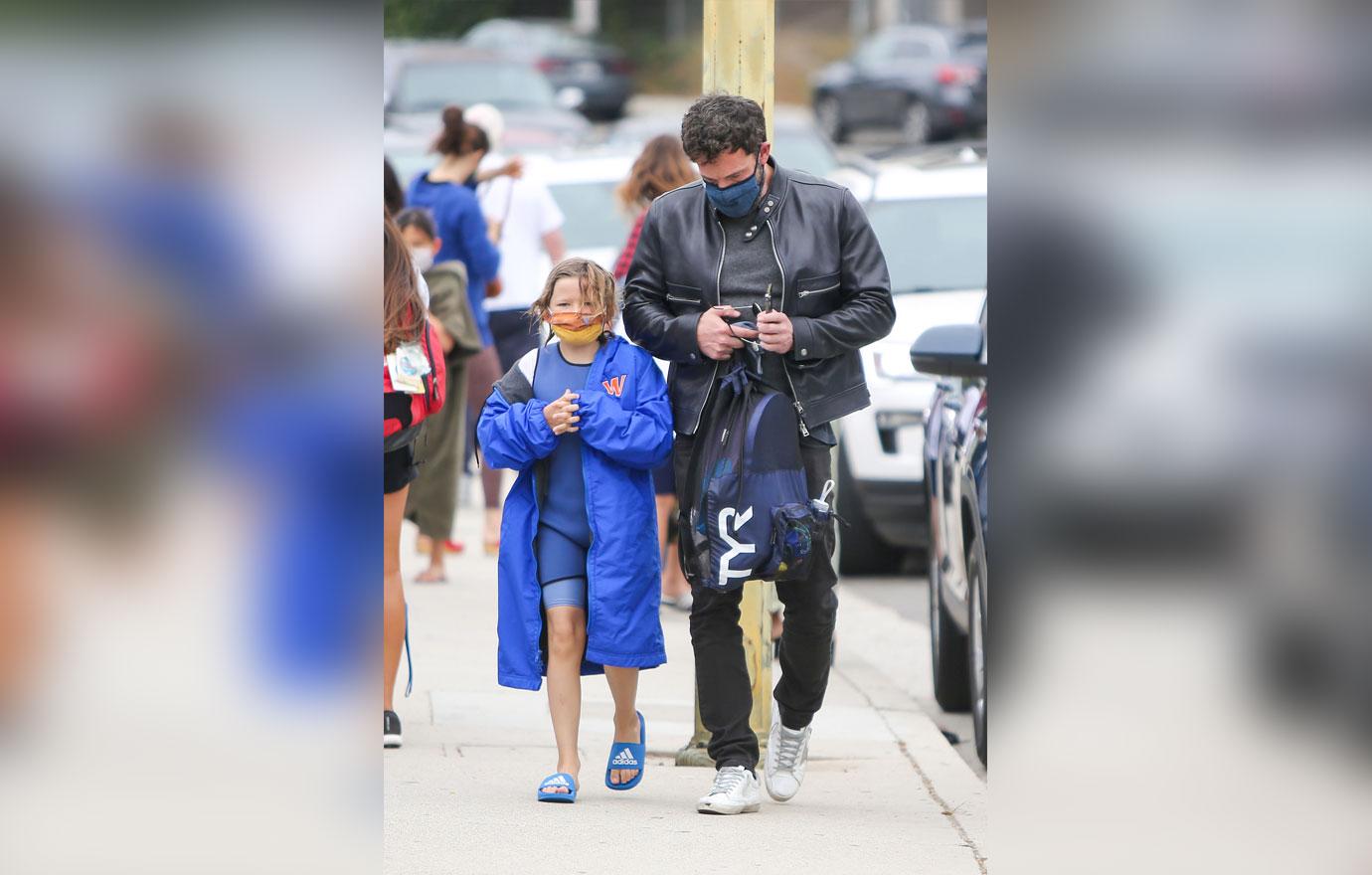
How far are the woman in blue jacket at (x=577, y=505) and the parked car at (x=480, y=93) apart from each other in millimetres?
15489

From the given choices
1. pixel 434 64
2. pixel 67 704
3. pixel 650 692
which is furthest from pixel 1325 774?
pixel 434 64

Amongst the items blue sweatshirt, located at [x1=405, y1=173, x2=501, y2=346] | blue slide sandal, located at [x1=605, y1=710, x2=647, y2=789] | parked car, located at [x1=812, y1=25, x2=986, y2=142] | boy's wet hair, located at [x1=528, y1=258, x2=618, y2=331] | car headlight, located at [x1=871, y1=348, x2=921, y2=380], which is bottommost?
blue slide sandal, located at [x1=605, y1=710, x2=647, y2=789]

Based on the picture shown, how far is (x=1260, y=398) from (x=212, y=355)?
1.58 metres

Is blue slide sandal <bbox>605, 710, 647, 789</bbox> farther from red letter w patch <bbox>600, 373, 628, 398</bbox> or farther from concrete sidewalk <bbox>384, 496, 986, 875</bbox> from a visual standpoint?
red letter w patch <bbox>600, 373, 628, 398</bbox>

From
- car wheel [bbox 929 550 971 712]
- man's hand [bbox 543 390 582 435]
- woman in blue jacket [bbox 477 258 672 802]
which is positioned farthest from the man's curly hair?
car wheel [bbox 929 550 971 712]

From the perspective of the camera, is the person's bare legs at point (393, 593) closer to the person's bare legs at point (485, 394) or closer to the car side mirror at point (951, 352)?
the car side mirror at point (951, 352)

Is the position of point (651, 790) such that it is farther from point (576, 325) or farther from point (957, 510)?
point (957, 510)

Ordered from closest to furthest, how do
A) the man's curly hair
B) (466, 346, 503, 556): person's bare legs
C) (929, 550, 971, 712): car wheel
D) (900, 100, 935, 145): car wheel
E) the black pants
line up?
the man's curly hair < the black pants < (929, 550, 971, 712): car wheel < (466, 346, 503, 556): person's bare legs < (900, 100, 935, 145): car wheel

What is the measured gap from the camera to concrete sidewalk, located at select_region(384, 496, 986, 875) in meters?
5.13

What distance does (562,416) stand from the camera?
18.1 feet

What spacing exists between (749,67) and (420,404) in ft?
4.69

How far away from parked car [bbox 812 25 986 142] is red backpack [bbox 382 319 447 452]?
998 inches

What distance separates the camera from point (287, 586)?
107 inches

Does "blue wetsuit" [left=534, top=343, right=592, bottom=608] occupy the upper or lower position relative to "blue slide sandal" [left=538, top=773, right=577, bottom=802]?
upper
